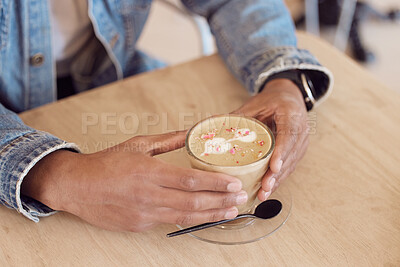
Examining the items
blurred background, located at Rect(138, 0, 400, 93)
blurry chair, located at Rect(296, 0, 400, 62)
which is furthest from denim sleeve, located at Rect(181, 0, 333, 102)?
blurry chair, located at Rect(296, 0, 400, 62)

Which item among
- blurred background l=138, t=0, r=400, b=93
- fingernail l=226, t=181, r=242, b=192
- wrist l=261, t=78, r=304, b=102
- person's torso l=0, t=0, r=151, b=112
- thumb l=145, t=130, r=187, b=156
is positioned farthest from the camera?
blurred background l=138, t=0, r=400, b=93

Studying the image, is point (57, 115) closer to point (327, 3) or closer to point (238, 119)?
point (238, 119)

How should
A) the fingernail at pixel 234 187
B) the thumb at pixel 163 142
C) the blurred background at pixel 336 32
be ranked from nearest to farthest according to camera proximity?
the fingernail at pixel 234 187 < the thumb at pixel 163 142 < the blurred background at pixel 336 32

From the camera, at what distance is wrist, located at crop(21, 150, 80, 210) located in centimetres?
75

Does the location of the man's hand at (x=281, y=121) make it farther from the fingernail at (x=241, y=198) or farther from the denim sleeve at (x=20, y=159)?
the denim sleeve at (x=20, y=159)

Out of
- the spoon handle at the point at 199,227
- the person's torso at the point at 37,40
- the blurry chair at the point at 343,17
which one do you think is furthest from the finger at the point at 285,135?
the blurry chair at the point at 343,17

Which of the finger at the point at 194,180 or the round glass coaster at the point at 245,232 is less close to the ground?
the finger at the point at 194,180

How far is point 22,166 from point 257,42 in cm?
62

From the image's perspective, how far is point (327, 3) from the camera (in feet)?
9.14

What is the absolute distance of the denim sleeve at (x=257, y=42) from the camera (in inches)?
38.5

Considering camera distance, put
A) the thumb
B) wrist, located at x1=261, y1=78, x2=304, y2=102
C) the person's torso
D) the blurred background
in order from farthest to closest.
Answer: the blurred background < the person's torso < wrist, located at x1=261, y1=78, x2=304, y2=102 < the thumb

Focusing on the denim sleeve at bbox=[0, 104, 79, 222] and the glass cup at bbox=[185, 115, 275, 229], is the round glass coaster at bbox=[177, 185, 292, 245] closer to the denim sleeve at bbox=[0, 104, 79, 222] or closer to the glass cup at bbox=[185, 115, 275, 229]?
the glass cup at bbox=[185, 115, 275, 229]

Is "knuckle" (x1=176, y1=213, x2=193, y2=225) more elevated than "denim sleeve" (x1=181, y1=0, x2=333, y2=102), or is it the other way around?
"denim sleeve" (x1=181, y1=0, x2=333, y2=102)

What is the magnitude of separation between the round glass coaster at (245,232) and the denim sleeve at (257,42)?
0.36 metres
